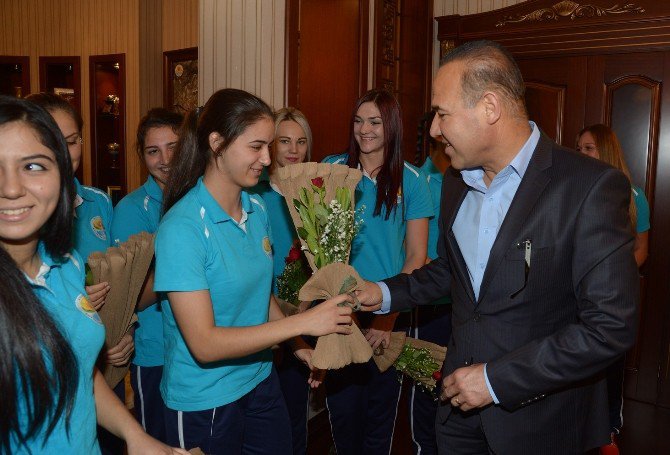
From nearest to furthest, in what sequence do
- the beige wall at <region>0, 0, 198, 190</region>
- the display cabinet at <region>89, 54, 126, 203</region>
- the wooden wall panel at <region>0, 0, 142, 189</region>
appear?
the beige wall at <region>0, 0, 198, 190</region>
the wooden wall panel at <region>0, 0, 142, 189</region>
the display cabinet at <region>89, 54, 126, 203</region>

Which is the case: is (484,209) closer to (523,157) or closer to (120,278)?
(523,157)

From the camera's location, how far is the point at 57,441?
130 cm

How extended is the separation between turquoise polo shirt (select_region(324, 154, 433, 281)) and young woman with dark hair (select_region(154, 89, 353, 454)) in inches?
27.6

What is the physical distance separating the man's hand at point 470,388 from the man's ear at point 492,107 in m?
0.72

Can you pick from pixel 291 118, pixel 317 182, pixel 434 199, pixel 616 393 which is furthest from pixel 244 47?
pixel 616 393

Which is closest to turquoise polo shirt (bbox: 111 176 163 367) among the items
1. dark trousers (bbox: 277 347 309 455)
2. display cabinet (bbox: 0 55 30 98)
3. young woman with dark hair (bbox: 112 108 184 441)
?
young woman with dark hair (bbox: 112 108 184 441)

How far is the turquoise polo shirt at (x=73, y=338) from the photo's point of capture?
1.31 meters

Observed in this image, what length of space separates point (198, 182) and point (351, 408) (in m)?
1.37

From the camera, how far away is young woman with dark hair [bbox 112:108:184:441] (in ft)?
8.02

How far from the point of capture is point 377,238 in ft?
8.93

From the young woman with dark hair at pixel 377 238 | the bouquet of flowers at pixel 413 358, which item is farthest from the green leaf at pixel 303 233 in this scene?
the bouquet of flowers at pixel 413 358

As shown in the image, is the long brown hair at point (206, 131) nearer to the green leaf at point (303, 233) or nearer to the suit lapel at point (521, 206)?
the green leaf at point (303, 233)

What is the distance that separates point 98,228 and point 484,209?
153 cm

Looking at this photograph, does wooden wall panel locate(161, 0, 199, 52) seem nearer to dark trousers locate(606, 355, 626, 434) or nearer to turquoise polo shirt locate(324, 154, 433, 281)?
turquoise polo shirt locate(324, 154, 433, 281)
